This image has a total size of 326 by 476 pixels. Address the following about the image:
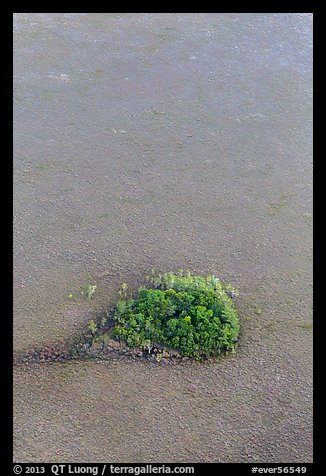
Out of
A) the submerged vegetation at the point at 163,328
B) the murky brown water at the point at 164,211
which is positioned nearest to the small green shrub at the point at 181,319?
the submerged vegetation at the point at 163,328

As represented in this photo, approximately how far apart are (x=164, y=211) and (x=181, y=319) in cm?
241

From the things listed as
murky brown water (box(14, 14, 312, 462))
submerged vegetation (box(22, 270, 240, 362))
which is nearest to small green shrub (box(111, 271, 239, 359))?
submerged vegetation (box(22, 270, 240, 362))

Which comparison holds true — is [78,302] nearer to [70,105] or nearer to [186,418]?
[186,418]

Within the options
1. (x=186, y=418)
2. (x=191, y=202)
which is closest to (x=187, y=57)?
(x=191, y=202)

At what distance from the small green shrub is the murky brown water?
0.26 meters

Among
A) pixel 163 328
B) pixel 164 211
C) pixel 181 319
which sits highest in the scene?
pixel 164 211

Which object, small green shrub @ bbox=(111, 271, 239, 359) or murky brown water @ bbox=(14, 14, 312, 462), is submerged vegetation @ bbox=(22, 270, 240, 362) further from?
murky brown water @ bbox=(14, 14, 312, 462)

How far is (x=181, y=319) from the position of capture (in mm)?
6824

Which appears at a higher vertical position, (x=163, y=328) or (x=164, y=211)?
(x=164, y=211)

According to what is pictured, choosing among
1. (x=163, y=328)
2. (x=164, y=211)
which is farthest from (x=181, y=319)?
(x=164, y=211)

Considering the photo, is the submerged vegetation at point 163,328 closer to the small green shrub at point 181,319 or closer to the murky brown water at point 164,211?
the small green shrub at point 181,319

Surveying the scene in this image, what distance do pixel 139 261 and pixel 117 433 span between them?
8.87 feet

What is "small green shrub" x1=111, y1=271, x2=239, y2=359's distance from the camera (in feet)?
22.0

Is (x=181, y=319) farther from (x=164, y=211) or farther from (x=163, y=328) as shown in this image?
(x=164, y=211)
